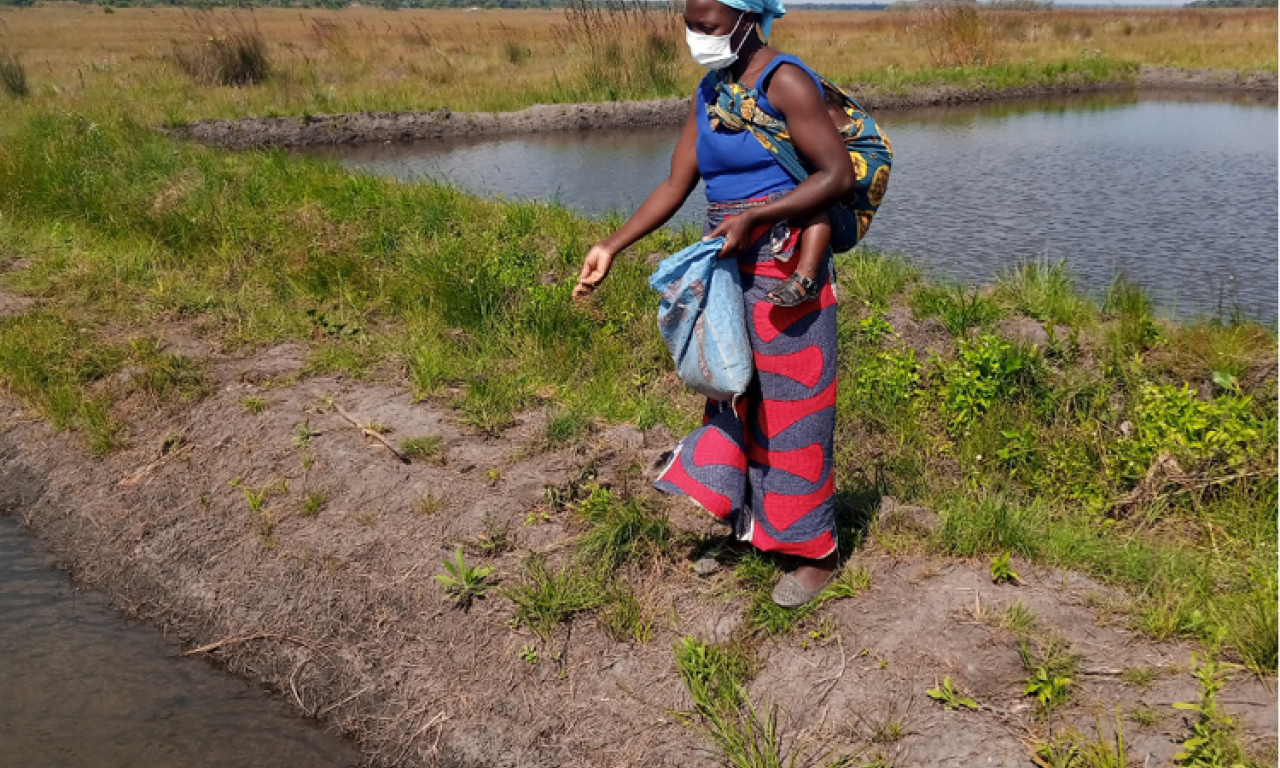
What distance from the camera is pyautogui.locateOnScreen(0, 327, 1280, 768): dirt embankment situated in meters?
2.70

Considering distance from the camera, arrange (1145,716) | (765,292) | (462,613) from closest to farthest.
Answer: (1145,716)
(765,292)
(462,613)

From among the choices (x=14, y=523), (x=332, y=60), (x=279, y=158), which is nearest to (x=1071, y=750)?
(x=14, y=523)

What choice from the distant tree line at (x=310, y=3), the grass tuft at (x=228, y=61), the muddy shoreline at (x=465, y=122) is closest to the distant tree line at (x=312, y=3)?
the distant tree line at (x=310, y=3)

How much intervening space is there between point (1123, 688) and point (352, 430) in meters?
3.12

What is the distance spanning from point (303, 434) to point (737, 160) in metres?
2.55

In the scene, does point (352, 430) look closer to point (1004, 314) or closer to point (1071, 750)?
point (1071, 750)

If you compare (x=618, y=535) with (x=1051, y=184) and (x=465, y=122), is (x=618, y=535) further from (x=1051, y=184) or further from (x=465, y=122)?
(x=465, y=122)

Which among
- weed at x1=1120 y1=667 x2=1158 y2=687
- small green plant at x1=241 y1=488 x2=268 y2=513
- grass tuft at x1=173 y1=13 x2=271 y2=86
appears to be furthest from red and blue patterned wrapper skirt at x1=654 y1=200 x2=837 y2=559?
grass tuft at x1=173 y1=13 x2=271 y2=86

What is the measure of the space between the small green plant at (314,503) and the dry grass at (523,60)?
10368 millimetres

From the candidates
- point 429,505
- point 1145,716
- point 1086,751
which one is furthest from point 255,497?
point 1145,716

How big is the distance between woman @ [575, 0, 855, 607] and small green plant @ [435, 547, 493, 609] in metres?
0.74

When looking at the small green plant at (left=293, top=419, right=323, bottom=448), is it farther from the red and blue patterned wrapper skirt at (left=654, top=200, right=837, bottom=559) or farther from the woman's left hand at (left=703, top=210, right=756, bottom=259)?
the woman's left hand at (left=703, top=210, right=756, bottom=259)

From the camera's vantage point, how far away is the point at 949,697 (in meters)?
2.65

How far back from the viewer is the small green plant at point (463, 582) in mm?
3344
